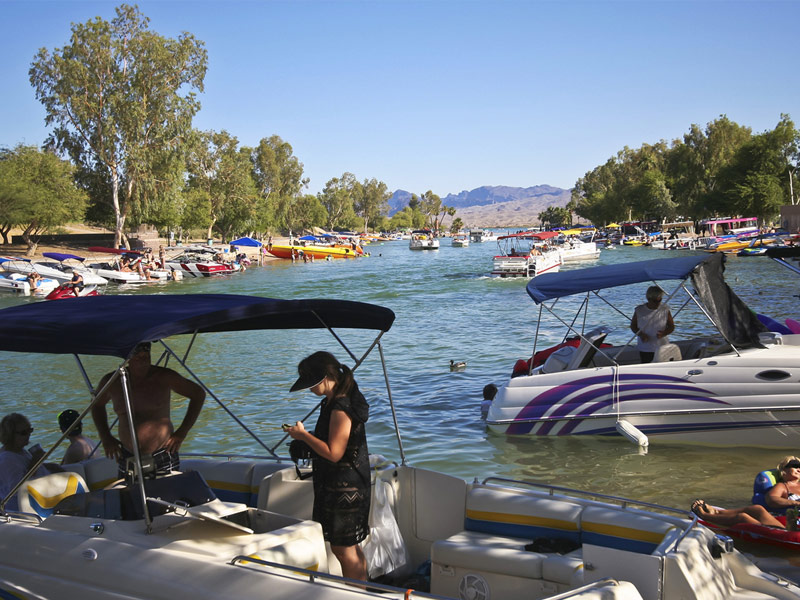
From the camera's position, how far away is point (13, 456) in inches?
253

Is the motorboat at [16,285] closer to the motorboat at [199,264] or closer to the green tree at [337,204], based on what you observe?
the motorboat at [199,264]

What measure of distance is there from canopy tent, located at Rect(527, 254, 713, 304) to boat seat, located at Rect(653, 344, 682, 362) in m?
1.01

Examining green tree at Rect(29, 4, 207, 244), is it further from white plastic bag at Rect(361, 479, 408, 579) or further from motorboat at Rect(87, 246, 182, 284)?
white plastic bag at Rect(361, 479, 408, 579)

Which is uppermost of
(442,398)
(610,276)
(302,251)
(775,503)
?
(610,276)

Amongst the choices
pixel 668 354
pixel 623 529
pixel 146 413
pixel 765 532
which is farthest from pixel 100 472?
pixel 668 354

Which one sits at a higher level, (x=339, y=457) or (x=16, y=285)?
(x=339, y=457)

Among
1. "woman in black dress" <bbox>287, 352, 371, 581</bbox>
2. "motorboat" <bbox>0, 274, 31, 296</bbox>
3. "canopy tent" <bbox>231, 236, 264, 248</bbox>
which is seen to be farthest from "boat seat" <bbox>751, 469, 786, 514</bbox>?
"canopy tent" <bbox>231, 236, 264, 248</bbox>

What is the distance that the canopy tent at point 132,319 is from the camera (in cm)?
518

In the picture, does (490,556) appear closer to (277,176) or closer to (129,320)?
(129,320)

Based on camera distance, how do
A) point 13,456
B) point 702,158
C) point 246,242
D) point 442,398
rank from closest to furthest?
point 13,456, point 442,398, point 246,242, point 702,158

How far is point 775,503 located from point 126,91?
60.1 m

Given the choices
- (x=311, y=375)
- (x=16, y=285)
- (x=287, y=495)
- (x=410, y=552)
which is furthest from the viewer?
(x=16, y=285)

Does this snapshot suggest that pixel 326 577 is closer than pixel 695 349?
Yes

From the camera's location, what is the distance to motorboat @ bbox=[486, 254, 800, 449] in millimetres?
10062
